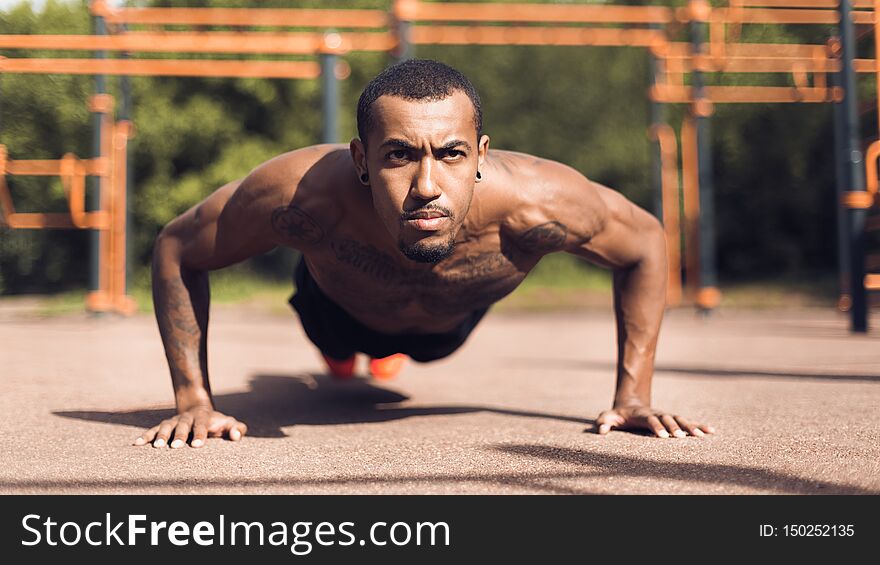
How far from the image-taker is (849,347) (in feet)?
17.7

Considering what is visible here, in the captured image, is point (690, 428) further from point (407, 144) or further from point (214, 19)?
point (214, 19)

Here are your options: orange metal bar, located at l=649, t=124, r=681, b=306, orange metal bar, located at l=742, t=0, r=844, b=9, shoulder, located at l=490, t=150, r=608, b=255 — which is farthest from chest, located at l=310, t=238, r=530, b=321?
orange metal bar, located at l=649, t=124, r=681, b=306

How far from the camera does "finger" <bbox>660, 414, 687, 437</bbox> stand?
252 centimetres

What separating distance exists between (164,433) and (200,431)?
0.35 ft

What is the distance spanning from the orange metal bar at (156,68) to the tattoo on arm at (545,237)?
5.84 metres

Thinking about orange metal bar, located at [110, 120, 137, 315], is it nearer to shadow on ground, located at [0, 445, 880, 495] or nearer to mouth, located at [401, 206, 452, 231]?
shadow on ground, located at [0, 445, 880, 495]

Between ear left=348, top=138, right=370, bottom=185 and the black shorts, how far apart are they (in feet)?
3.02

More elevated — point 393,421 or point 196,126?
point 196,126

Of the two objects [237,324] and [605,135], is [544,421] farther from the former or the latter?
[605,135]

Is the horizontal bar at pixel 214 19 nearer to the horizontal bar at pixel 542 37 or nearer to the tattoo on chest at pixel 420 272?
the horizontal bar at pixel 542 37

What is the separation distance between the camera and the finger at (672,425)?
252 cm

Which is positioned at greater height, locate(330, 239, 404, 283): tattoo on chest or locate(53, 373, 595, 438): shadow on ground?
locate(330, 239, 404, 283): tattoo on chest

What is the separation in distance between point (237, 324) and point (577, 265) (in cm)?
790
